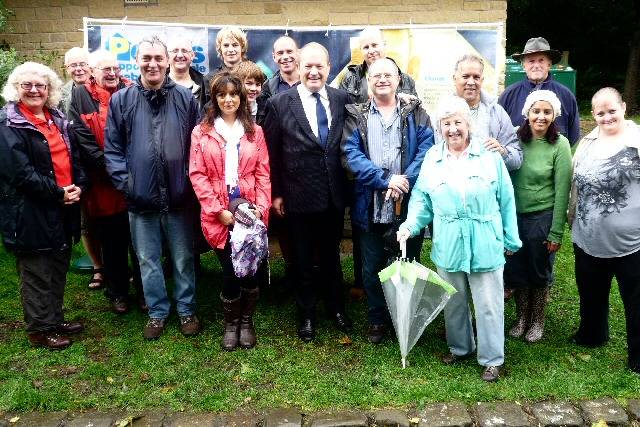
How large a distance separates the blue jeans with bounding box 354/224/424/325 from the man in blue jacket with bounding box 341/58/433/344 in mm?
25

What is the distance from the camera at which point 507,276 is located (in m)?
4.61

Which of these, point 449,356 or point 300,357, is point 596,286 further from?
point 300,357

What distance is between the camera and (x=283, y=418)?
3.62 metres

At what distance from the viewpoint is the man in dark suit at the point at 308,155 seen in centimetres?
434

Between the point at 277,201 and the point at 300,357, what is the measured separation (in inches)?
46.4

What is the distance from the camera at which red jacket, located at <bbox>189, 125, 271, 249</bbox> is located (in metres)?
4.23

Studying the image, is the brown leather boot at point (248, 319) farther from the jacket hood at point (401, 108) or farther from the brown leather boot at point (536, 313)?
the brown leather boot at point (536, 313)

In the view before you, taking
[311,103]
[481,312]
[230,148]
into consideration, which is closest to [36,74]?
[230,148]

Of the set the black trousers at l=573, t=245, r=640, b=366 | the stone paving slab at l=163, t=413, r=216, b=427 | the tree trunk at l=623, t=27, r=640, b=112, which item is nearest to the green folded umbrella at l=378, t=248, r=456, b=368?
the black trousers at l=573, t=245, r=640, b=366

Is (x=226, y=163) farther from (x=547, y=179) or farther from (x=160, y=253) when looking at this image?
(x=547, y=179)

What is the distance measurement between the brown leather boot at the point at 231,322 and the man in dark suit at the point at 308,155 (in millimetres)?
525

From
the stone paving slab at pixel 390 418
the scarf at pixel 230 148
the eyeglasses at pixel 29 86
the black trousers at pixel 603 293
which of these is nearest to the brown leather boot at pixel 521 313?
the black trousers at pixel 603 293

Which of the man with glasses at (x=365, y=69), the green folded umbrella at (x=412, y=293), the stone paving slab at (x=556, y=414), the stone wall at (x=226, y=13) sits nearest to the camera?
the stone paving slab at (x=556, y=414)

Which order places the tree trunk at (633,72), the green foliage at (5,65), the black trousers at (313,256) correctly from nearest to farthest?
the black trousers at (313,256) < the green foliage at (5,65) < the tree trunk at (633,72)
